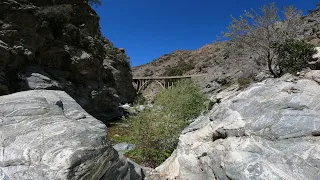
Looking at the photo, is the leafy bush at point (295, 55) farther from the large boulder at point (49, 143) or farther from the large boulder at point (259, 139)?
the large boulder at point (49, 143)

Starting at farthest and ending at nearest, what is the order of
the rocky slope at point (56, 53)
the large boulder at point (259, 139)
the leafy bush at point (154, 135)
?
the rocky slope at point (56, 53), the leafy bush at point (154, 135), the large boulder at point (259, 139)

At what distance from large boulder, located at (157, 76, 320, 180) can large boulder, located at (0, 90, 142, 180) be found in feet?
7.44

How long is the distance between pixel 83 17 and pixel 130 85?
12.7m

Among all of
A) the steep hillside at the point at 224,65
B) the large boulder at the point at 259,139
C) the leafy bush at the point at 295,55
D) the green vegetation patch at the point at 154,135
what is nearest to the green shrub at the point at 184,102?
the green vegetation patch at the point at 154,135

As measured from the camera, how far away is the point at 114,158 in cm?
646

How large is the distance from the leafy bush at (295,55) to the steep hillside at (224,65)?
15.3ft

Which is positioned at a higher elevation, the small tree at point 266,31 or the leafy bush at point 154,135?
the small tree at point 266,31

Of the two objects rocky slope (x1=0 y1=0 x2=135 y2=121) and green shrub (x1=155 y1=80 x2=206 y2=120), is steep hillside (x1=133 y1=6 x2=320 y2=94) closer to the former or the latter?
green shrub (x1=155 y1=80 x2=206 y2=120)

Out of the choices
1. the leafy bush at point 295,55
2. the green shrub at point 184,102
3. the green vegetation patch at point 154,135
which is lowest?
the green vegetation patch at point 154,135

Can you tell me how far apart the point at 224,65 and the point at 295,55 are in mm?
28823

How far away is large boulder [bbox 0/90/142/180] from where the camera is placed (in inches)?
189

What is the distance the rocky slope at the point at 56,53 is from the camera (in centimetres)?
2033

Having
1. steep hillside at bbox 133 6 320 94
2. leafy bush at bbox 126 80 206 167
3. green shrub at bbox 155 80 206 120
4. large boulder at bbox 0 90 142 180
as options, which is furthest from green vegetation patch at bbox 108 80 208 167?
steep hillside at bbox 133 6 320 94

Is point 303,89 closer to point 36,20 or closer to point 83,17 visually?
point 36,20
